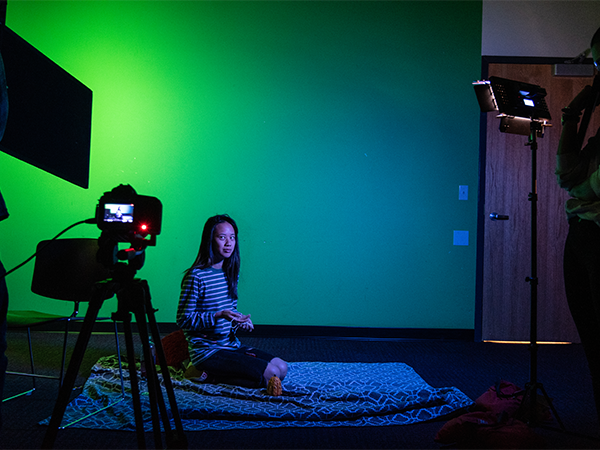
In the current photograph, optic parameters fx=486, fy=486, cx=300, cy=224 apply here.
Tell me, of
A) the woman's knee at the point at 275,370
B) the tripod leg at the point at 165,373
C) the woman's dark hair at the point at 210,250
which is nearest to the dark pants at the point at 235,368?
the woman's knee at the point at 275,370

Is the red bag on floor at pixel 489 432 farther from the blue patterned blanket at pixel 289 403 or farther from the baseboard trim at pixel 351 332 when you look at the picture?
the baseboard trim at pixel 351 332

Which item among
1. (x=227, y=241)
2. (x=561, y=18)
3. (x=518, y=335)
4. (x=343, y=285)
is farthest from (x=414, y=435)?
(x=561, y=18)

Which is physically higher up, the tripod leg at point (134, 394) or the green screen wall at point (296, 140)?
the green screen wall at point (296, 140)

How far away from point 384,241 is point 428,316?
73 centimetres

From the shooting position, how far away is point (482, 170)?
4070mm

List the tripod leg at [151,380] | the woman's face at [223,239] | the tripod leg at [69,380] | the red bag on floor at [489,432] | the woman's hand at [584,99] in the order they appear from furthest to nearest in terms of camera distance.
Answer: the woman's face at [223,239], the woman's hand at [584,99], the red bag on floor at [489,432], the tripod leg at [151,380], the tripod leg at [69,380]

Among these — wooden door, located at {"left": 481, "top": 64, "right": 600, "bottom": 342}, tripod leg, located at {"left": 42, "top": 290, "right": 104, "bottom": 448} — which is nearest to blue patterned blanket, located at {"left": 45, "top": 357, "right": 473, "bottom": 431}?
tripod leg, located at {"left": 42, "top": 290, "right": 104, "bottom": 448}

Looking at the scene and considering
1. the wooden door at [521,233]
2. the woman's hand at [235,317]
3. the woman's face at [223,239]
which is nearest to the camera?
the woman's hand at [235,317]

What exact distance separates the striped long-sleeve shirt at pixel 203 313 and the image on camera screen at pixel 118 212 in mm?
1109

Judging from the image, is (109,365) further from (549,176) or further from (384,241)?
(549,176)

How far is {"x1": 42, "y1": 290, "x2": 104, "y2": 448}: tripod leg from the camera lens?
1241 mm

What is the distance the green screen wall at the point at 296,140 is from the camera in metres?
4.04

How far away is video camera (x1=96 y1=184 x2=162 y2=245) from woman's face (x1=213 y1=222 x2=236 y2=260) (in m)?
1.09

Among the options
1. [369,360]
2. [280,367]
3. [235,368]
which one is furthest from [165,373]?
[369,360]
